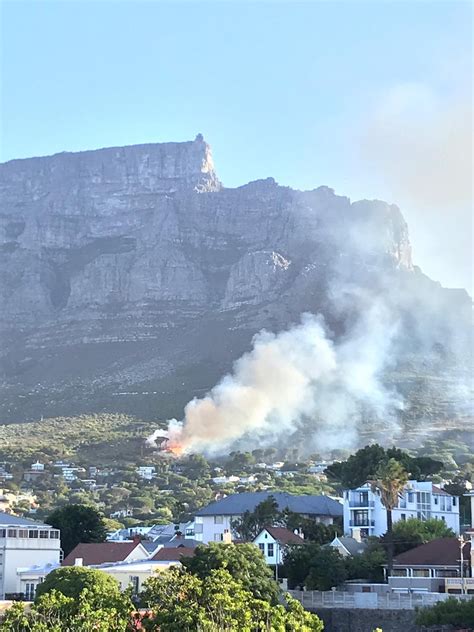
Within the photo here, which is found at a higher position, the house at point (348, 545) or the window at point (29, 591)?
the house at point (348, 545)

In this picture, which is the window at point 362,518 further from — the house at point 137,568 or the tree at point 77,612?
the tree at point 77,612

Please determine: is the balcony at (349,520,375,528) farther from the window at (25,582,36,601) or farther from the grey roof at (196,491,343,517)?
the window at (25,582,36,601)

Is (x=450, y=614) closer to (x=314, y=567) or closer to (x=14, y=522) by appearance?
(x=314, y=567)

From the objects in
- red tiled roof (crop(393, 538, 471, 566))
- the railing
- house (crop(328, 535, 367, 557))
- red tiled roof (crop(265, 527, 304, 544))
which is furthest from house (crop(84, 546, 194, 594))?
house (crop(328, 535, 367, 557))

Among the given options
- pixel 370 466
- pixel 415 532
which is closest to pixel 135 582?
pixel 415 532

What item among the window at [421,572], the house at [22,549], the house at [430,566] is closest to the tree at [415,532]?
the house at [430,566]

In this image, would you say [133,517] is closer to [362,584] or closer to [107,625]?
[362,584]

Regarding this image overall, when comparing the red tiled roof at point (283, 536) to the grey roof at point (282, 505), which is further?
the grey roof at point (282, 505)
